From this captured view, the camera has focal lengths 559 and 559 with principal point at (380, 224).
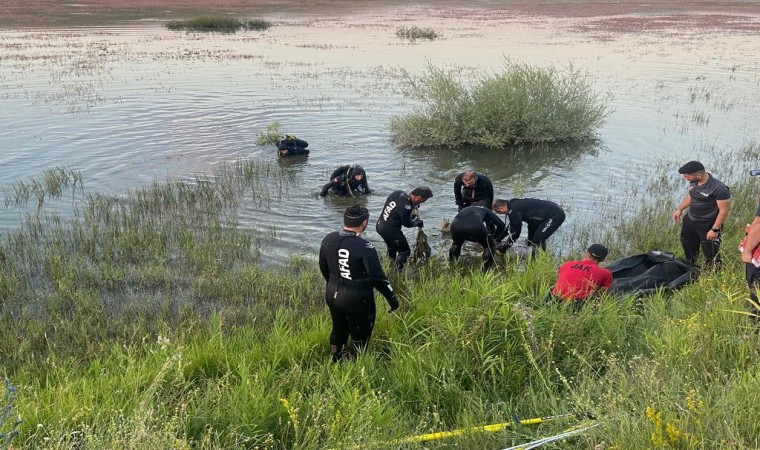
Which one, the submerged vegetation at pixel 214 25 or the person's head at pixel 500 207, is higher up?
the submerged vegetation at pixel 214 25

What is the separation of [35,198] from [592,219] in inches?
428

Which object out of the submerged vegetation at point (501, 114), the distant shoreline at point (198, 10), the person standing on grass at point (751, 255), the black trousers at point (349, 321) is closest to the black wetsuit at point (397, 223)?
the black trousers at point (349, 321)

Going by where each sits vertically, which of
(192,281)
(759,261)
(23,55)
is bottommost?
(192,281)

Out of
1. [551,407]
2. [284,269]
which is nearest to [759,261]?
[551,407]

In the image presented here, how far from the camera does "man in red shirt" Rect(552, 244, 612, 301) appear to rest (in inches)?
237

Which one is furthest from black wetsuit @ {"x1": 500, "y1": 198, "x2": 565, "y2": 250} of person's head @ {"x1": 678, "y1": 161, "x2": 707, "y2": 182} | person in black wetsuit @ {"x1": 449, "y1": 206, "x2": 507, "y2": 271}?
person's head @ {"x1": 678, "y1": 161, "x2": 707, "y2": 182}

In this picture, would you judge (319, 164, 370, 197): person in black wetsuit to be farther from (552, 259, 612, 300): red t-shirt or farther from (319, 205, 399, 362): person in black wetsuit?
(552, 259, 612, 300): red t-shirt

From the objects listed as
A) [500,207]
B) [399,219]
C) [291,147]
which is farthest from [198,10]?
[500,207]

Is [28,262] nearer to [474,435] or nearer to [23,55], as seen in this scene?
[474,435]

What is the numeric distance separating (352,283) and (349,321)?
397 millimetres

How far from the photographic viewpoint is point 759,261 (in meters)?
5.30

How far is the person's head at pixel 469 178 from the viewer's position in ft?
30.3

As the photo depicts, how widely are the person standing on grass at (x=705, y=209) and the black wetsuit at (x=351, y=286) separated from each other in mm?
4522

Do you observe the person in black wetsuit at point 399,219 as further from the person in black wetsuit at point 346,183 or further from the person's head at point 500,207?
the person in black wetsuit at point 346,183
